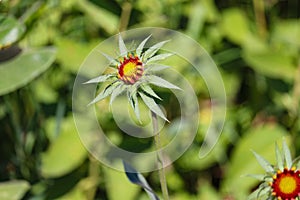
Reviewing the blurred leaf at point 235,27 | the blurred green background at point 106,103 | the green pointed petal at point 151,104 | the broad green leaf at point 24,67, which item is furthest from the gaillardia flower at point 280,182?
the blurred leaf at point 235,27

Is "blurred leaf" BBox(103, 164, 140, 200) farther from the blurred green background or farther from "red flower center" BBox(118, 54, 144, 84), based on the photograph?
"red flower center" BBox(118, 54, 144, 84)

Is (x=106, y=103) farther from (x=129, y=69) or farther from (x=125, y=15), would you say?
(x=129, y=69)

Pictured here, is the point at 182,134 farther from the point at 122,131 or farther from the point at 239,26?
the point at 239,26

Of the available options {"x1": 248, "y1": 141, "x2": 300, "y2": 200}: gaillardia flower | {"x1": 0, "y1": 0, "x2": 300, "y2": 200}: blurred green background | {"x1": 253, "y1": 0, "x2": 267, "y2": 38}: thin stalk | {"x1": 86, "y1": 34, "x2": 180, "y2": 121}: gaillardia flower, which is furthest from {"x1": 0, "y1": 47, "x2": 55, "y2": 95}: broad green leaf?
{"x1": 253, "y1": 0, "x2": 267, "y2": 38}: thin stalk

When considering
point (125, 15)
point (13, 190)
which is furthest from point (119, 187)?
point (125, 15)

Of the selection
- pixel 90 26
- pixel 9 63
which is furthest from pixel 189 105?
pixel 9 63

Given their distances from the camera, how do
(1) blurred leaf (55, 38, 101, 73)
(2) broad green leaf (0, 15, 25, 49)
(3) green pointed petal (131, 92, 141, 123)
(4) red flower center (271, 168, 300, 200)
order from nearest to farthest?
1. (3) green pointed petal (131, 92, 141, 123)
2. (4) red flower center (271, 168, 300, 200)
3. (2) broad green leaf (0, 15, 25, 49)
4. (1) blurred leaf (55, 38, 101, 73)
